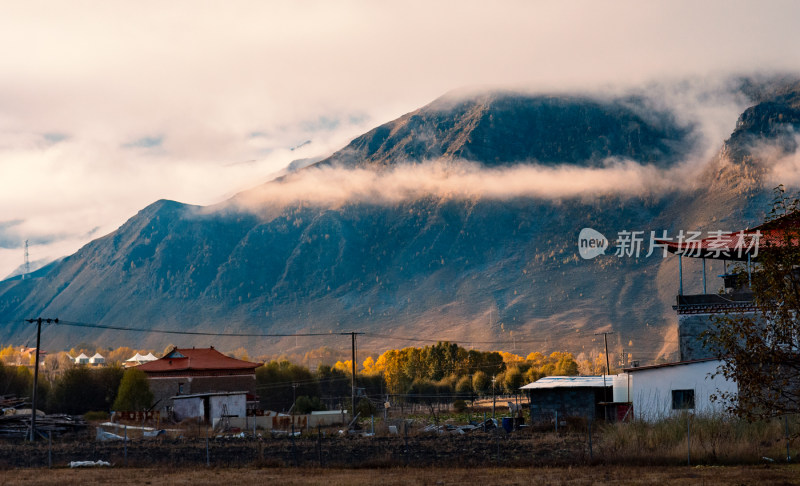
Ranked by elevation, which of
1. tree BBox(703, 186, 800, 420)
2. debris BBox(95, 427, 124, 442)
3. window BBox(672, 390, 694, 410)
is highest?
tree BBox(703, 186, 800, 420)

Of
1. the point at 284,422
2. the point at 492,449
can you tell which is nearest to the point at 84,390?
the point at 284,422

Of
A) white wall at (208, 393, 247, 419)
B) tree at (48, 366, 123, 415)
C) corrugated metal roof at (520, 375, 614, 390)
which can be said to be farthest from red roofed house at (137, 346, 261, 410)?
corrugated metal roof at (520, 375, 614, 390)

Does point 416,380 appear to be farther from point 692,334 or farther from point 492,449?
point 492,449

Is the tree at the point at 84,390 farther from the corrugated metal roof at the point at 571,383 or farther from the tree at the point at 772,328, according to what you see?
the tree at the point at 772,328

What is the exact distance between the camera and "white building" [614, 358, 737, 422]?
46875mm

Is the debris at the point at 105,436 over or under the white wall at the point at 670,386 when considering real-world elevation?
under

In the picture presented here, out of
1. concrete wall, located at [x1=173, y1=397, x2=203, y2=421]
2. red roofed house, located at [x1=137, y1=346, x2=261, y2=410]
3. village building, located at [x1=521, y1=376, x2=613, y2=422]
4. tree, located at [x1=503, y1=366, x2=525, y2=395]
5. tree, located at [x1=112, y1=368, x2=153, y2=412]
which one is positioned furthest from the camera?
tree, located at [x1=503, y1=366, x2=525, y2=395]

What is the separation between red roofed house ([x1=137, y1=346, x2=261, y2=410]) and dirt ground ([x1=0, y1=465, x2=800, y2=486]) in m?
71.1

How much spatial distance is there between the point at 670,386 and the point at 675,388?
0.28 meters

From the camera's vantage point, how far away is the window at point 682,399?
1877 inches

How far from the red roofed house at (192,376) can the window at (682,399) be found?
70167mm

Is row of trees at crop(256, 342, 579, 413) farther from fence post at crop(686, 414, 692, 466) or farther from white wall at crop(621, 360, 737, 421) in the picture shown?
fence post at crop(686, 414, 692, 466)

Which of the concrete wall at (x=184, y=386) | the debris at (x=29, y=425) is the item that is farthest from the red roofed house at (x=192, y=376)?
the debris at (x=29, y=425)

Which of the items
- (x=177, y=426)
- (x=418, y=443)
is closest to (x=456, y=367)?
(x=177, y=426)
